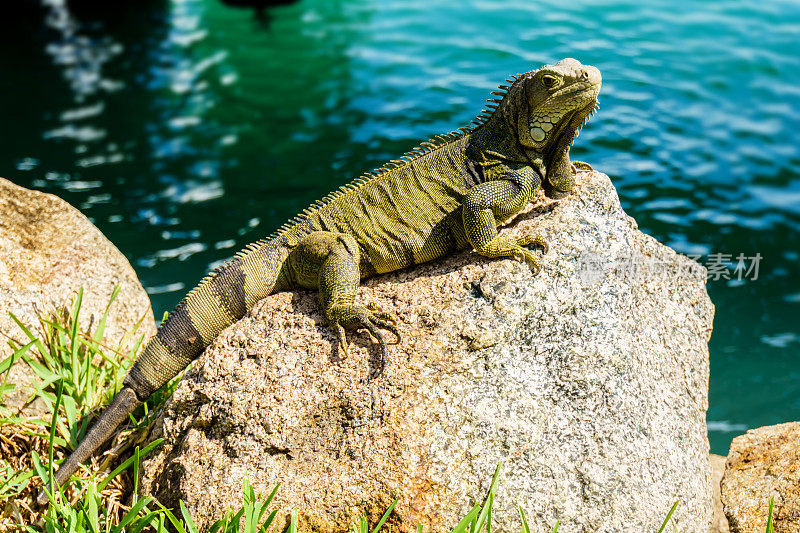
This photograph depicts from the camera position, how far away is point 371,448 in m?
3.20

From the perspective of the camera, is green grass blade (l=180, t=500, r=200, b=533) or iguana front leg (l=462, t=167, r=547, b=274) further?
iguana front leg (l=462, t=167, r=547, b=274)

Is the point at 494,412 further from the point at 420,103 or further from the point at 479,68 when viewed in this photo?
the point at 479,68

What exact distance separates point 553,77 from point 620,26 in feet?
23.6

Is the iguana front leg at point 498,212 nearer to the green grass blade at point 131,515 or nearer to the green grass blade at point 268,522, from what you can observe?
the green grass blade at point 268,522

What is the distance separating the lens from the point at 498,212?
3719 mm

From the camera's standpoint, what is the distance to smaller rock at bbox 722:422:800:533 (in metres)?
3.74

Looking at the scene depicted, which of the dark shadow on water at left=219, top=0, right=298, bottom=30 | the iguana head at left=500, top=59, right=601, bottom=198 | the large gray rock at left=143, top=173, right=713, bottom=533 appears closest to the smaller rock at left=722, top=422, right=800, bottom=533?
the large gray rock at left=143, top=173, right=713, bottom=533

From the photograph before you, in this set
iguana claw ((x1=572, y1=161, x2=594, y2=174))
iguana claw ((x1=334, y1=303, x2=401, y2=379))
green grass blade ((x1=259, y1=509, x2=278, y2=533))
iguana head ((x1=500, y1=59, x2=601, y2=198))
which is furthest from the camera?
iguana claw ((x1=572, y1=161, x2=594, y2=174))

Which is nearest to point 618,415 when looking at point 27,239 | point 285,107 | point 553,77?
point 553,77

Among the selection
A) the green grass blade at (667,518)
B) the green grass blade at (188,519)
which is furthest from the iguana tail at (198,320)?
the green grass blade at (667,518)

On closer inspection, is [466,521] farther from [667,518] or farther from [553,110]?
[553,110]

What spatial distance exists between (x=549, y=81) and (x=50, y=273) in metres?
3.31

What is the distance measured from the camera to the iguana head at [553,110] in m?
3.60

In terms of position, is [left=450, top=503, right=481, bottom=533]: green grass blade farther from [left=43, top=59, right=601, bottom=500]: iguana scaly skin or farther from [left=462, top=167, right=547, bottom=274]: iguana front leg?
[left=462, top=167, right=547, bottom=274]: iguana front leg
